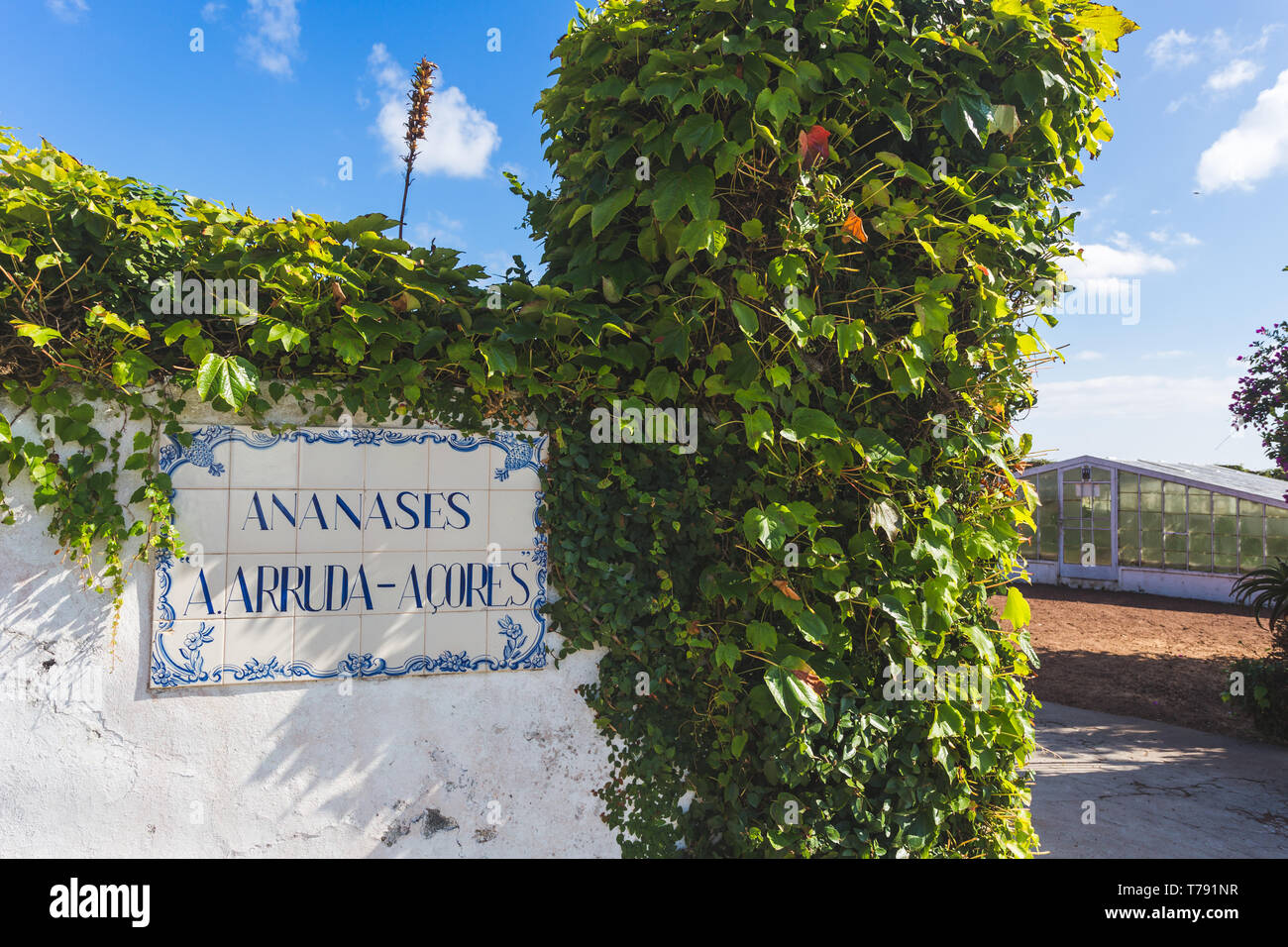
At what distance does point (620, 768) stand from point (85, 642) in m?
1.79

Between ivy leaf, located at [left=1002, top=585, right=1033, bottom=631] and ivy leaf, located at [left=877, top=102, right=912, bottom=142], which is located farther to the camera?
ivy leaf, located at [left=1002, top=585, right=1033, bottom=631]

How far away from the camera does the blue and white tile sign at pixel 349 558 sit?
2170 mm

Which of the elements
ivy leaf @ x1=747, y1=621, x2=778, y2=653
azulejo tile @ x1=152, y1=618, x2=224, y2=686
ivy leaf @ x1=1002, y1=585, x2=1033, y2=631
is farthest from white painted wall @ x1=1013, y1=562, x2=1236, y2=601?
azulejo tile @ x1=152, y1=618, x2=224, y2=686

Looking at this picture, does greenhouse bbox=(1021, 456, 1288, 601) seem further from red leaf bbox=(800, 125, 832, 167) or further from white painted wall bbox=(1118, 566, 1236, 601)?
red leaf bbox=(800, 125, 832, 167)

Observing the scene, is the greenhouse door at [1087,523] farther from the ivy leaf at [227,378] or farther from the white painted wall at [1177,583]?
the ivy leaf at [227,378]

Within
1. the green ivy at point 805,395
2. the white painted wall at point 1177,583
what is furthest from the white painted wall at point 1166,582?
the green ivy at point 805,395

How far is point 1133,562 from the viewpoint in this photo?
45.1ft

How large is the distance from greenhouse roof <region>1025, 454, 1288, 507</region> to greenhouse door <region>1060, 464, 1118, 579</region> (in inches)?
8.8

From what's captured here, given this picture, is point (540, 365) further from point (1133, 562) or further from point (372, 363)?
point (1133, 562)

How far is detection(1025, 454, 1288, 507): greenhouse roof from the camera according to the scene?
41.0ft

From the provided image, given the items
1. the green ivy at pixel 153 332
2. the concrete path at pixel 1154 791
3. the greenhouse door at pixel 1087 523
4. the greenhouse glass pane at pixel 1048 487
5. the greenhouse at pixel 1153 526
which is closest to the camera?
the green ivy at pixel 153 332

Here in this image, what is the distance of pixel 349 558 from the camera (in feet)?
7.50

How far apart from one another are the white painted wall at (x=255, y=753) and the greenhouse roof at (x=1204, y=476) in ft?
48.9
